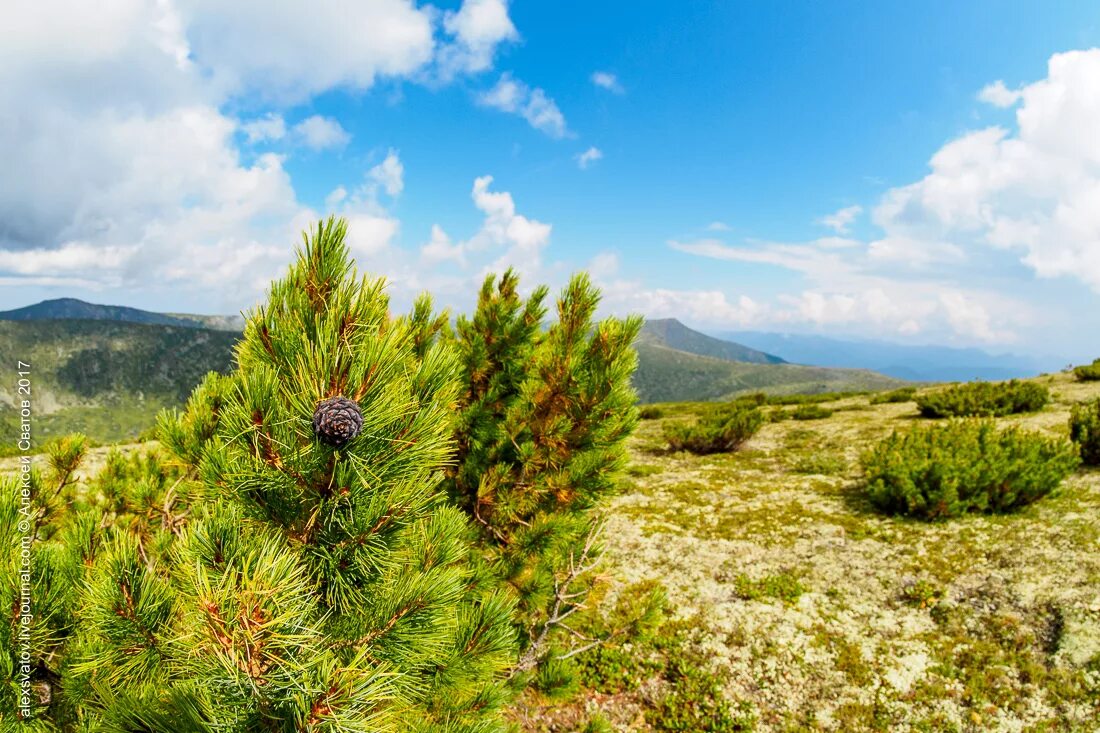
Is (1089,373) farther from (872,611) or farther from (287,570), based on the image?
(287,570)

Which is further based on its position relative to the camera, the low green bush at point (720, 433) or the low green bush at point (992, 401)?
the low green bush at point (720, 433)

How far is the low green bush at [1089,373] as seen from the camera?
804 inches

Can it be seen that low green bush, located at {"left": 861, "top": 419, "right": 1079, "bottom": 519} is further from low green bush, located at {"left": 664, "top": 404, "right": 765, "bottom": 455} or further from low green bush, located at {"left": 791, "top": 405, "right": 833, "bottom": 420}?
low green bush, located at {"left": 791, "top": 405, "right": 833, "bottom": 420}

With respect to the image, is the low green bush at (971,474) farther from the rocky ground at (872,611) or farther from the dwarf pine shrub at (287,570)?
the dwarf pine shrub at (287,570)

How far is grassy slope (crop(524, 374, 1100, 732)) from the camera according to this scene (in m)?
5.40

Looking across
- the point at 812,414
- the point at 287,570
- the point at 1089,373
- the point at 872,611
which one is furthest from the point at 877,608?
the point at 1089,373

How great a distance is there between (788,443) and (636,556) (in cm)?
990

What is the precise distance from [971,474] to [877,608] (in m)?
3.68

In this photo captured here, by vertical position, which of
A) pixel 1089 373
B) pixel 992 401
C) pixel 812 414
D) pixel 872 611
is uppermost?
pixel 1089 373

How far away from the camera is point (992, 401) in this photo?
52.6 feet

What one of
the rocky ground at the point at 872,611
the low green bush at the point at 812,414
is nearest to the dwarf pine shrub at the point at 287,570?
the rocky ground at the point at 872,611

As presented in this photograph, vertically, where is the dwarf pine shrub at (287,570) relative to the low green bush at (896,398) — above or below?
above

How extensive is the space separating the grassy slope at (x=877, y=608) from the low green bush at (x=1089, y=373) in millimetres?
16209

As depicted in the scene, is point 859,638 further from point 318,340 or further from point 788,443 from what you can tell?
point 788,443
